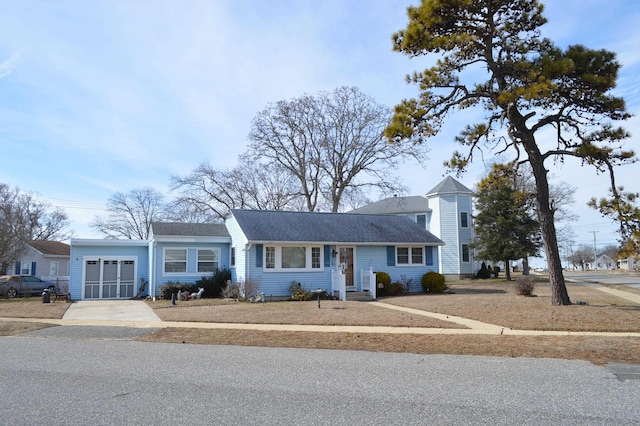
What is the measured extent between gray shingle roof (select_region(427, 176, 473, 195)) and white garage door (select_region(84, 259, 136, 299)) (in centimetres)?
2527

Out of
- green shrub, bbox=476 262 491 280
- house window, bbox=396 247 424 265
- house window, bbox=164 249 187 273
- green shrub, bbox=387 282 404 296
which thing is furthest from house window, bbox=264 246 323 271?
green shrub, bbox=476 262 491 280

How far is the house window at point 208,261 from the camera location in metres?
24.5

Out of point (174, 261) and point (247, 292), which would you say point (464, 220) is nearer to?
point (247, 292)

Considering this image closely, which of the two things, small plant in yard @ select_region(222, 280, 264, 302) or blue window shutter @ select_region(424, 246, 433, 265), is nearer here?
small plant in yard @ select_region(222, 280, 264, 302)

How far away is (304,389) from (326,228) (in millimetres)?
17782

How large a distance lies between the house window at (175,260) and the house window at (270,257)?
185 inches

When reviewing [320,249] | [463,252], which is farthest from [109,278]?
[463,252]

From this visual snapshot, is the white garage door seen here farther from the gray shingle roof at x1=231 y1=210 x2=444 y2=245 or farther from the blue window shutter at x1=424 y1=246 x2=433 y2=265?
A: the blue window shutter at x1=424 y1=246 x2=433 y2=265

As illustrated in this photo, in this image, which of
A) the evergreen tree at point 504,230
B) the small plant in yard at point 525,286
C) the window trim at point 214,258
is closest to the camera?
the small plant in yard at point 525,286

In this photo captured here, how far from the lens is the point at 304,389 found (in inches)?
263

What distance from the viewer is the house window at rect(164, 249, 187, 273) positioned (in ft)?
77.9

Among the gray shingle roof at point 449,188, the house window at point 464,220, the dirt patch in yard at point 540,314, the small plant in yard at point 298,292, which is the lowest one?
the dirt patch in yard at point 540,314

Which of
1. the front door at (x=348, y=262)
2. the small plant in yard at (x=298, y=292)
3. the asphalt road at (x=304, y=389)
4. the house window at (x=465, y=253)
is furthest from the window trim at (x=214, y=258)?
the house window at (x=465, y=253)

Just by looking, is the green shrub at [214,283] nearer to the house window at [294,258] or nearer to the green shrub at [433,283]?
the house window at [294,258]
